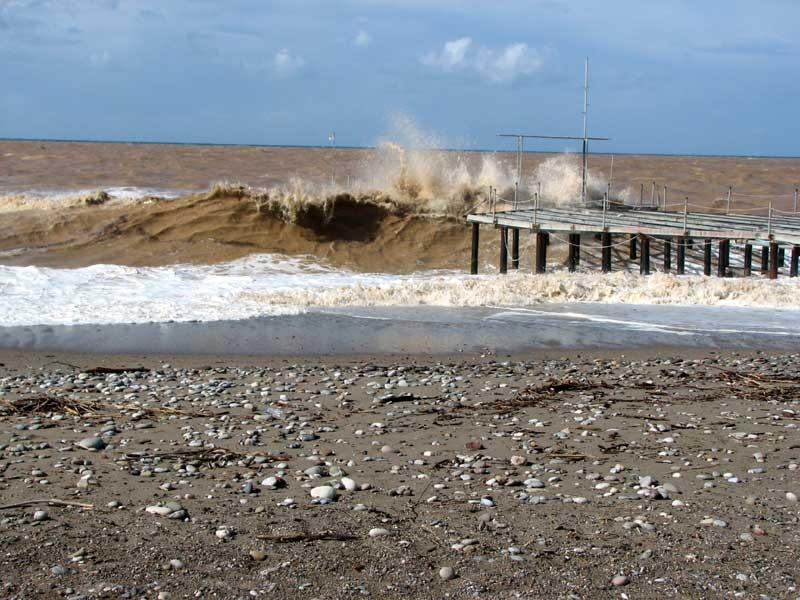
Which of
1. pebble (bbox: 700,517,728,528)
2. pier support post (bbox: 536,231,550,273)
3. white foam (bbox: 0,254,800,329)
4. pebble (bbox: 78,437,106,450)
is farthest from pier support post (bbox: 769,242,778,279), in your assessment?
pebble (bbox: 78,437,106,450)

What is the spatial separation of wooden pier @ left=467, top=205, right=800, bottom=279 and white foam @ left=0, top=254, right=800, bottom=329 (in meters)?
1.00

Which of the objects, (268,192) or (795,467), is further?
(268,192)

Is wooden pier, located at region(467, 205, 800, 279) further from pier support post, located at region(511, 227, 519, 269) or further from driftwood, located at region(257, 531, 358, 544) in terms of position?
driftwood, located at region(257, 531, 358, 544)

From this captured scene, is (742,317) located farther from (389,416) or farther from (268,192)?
(268,192)

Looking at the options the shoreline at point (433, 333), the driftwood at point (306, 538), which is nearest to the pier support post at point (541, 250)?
the shoreline at point (433, 333)

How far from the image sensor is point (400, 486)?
21.3ft

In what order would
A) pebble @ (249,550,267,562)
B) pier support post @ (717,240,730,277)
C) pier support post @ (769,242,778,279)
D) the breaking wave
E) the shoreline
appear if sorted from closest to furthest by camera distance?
pebble @ (249,550,267,562), the shoreline, the breaking wave, pier support post @ (769,242,778,279), pier support post @ (717,240,730,277)

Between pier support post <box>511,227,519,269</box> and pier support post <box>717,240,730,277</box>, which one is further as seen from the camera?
pier support post <box>511,227,519,269</box>

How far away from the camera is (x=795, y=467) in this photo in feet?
22.5

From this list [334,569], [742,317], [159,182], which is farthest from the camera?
[159,182]

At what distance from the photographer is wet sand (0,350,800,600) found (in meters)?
5.03

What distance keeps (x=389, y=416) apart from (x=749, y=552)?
152 inches

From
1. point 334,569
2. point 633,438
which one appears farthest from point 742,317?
point 334,569

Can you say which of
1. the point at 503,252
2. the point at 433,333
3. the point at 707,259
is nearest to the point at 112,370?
the point at 433,333
